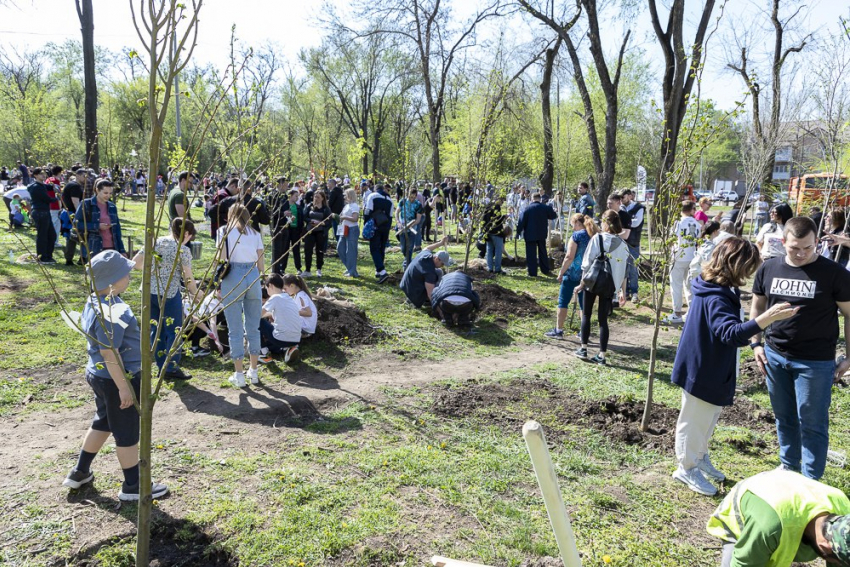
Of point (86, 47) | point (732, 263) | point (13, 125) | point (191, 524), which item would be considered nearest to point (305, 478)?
point (191, 524)

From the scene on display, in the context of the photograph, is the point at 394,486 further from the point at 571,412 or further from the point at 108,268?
the point at 108,268

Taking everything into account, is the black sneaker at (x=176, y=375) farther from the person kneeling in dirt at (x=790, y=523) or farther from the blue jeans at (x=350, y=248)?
the blue jeans at (x=350, y=248)

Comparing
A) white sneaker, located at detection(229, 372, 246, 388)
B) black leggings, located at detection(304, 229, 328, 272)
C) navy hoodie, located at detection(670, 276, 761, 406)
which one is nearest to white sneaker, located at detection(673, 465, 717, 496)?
navy hoodie, located at detection(670, 276, 761, 406)

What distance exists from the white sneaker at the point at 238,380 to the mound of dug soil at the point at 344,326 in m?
1.62

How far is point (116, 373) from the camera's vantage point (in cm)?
337

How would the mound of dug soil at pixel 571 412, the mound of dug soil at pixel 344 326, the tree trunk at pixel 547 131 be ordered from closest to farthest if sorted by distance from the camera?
the mound of dug soil at pixel 571 412
the mound of dug soil at pixel 344 326
the tree trunk at pixel 547 131

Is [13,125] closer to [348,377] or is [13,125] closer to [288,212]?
[288,212]

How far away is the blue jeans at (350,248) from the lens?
11.6 metres

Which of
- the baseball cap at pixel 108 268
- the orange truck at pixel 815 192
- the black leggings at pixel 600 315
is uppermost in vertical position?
the orange truck at pixel 815 192

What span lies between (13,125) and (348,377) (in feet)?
121

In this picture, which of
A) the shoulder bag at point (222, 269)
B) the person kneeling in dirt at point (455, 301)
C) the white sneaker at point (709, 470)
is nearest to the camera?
the shoulder bag at point (222, 269)

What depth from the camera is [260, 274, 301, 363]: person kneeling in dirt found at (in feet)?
22.7

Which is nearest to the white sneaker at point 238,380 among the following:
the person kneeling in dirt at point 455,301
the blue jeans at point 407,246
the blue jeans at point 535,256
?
the person kneeling in dirt at point 455,301

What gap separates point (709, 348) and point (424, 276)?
19.4 feet
